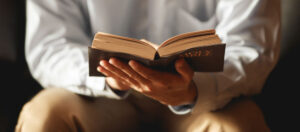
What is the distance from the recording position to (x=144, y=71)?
0.67 meters

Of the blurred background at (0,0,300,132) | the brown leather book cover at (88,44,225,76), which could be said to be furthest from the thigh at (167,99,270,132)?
the blurred background at (0,0,300,132)

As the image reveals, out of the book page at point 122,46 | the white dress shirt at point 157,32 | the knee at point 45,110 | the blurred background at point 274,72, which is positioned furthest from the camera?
the blurred background at point 274,72

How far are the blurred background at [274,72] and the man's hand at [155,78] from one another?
1.54ft

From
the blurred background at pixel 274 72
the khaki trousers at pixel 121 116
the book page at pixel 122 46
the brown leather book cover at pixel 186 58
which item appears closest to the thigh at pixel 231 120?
the khaki trousers at pixel 121 116

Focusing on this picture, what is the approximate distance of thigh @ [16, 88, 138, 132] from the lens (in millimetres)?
756

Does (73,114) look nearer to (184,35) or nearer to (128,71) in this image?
(128,71)

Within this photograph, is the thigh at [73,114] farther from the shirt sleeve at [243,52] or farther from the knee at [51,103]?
the shirt sleeve at [243,52]

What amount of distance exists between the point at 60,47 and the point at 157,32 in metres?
0.34

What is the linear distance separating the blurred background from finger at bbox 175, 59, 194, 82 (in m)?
0.61

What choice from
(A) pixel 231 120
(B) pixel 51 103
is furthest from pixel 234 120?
(B) pixel 51 103

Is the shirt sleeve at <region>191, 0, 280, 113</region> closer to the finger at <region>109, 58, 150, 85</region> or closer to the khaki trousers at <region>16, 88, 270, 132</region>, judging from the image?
the khaki trousers at <region>16, 88, 270, 132</region>

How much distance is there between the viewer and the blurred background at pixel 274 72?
1.07 meters

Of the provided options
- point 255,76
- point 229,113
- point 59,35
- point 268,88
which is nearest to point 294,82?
point 268,88

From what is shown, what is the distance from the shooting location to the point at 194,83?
83cm
